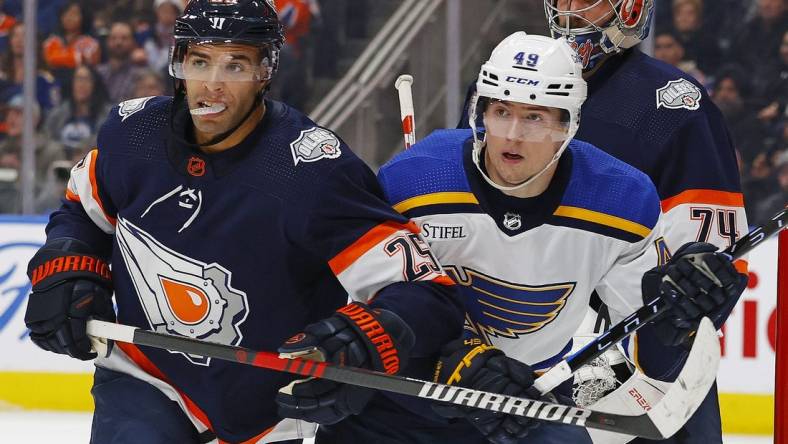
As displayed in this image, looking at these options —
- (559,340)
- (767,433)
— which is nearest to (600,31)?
(559,340)

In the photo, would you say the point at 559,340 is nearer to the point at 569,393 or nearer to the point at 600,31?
the point at 569,393

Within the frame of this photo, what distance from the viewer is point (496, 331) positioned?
2496 mm

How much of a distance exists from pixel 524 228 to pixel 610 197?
16 centimetres

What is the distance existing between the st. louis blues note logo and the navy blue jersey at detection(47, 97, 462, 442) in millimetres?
137

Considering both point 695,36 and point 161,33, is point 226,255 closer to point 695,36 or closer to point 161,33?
point 695,36

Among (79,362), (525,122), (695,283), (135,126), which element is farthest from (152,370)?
(79,362)

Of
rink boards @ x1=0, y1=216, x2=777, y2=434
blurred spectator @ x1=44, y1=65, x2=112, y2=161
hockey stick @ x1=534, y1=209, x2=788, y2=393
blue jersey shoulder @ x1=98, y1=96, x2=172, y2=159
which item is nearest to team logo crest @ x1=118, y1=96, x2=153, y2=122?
blue jersey shoulder @ x1=98, y1=96, x2=172, y2=159

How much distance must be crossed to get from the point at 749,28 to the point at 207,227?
11.1ft

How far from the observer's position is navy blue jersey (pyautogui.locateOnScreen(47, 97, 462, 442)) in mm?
2332

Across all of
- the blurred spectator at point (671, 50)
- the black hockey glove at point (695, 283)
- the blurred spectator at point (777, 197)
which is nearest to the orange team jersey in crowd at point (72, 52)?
the blurred spectator at point (671, 50)

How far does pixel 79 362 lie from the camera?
189 inches

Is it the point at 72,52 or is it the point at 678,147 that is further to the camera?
the point at 72,52

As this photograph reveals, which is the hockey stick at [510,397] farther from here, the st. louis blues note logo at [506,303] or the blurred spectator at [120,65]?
the blurred spectator at [120,65]

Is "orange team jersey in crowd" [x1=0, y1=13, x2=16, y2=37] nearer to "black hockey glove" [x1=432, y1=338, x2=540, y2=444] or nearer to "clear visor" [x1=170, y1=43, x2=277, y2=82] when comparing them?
"clear visor" [x1=170, y1=43, x2=277, y2=82]
